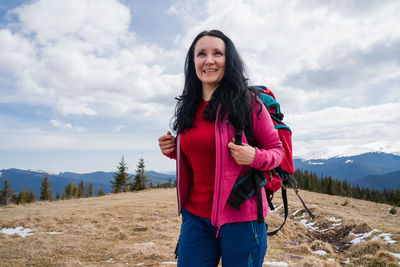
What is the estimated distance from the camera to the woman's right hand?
2.38 meters

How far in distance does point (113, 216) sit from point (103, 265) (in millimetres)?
6181

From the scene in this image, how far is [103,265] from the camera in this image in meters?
5.39

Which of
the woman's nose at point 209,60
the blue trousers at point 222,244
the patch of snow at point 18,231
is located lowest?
the patch of snow at point 18,231

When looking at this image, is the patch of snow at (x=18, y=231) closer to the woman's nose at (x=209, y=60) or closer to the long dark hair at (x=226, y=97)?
the long dark hair at (x=226, y=97)

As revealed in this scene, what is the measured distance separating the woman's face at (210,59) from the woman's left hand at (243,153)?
733mm

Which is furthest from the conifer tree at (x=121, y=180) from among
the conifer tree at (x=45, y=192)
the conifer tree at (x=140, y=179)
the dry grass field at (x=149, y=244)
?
the dry grass field at (x=149, y=244)

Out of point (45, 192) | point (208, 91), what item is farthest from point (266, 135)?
point (45, 192)

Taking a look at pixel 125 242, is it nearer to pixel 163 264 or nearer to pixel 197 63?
pixel 163 264

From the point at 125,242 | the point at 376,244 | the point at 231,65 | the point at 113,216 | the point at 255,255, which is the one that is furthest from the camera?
the point at 113,216

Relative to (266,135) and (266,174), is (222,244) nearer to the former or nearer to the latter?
(266,174)

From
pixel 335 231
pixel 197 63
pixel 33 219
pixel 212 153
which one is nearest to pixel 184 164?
pixel 212 153

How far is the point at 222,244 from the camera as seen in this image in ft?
6.13

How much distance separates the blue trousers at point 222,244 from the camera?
1818mm

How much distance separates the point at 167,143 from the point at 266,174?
3.41 feet
